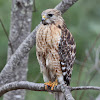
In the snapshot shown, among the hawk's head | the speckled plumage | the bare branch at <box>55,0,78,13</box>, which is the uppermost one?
the bare branch at <box>55,0,78,13</box>

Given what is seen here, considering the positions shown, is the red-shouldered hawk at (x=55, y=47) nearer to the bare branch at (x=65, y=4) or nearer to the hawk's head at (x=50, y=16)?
the hawk's head at (x=50, y=16)

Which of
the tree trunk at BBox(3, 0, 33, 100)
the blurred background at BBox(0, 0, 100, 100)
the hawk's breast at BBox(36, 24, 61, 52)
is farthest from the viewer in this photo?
the blurred background at BBox(0, 0, 100, 100)

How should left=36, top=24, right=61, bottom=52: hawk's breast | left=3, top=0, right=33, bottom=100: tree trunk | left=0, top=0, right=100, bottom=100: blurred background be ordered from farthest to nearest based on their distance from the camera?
left=0, top=0, right=100, bottom=100: blurred background → left=3, top=0, right=33, bottom=100: tree trunk → left=36, top=24, right=61, bottom=52: hawk's breast

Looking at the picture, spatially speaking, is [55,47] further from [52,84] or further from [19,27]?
[19,27]

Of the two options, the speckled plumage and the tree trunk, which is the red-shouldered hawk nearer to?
the speckled plumage

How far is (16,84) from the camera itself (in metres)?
3.47

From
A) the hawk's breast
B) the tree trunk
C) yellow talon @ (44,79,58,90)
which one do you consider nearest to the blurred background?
the tree trunk

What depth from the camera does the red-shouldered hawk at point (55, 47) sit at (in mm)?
3721

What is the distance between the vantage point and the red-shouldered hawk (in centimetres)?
372

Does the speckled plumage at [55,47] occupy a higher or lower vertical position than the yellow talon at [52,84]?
higher

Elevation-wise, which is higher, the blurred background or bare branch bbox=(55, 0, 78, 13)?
bare branch bbox=(55, 0, 78, 13)

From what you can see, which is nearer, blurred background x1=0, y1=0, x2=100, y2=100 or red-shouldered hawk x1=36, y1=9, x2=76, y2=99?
red-shouldered hawk x1=36, y1=9, x2=76, y2=99

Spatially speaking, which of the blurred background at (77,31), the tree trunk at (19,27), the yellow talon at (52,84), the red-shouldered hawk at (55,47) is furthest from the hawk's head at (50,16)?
the blurred background at (77,31)

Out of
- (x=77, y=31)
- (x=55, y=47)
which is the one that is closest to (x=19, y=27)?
(x=55, y=47)
